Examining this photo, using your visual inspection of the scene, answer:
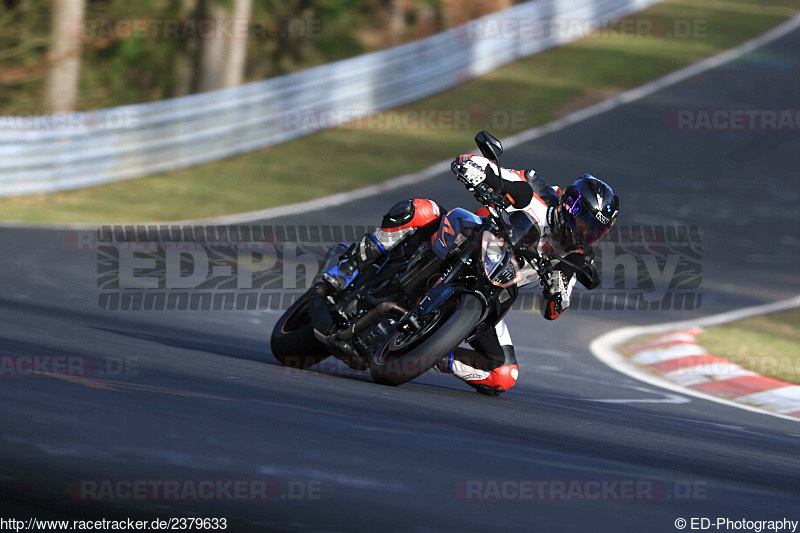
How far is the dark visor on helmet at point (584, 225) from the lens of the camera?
5.99 metres

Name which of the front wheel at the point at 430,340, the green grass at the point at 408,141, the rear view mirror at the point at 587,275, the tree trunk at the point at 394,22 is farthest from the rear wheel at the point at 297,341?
the tree trunk at the point at 394,22

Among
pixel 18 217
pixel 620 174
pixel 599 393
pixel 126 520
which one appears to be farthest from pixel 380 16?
pixel 126 520

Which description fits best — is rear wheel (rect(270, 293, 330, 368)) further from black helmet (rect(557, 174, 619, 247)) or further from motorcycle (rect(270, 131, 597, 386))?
black helmet (rect(557, 174, 619, 247))

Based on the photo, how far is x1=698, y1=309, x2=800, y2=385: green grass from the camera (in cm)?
957

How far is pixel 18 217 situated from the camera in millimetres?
13180

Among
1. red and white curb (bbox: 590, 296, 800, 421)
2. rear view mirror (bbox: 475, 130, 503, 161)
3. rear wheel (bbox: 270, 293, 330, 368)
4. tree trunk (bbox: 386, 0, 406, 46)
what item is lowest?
red and white curb (bbox: 590, 296, 800, 421)

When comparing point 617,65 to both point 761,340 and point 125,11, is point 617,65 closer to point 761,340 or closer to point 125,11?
point 125,11

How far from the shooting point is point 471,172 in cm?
605

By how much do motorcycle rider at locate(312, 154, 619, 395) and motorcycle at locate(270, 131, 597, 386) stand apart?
61mm

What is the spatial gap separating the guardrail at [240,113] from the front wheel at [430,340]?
33.3 ft

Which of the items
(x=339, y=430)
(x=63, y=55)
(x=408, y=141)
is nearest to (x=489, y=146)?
(x=339, y=430)

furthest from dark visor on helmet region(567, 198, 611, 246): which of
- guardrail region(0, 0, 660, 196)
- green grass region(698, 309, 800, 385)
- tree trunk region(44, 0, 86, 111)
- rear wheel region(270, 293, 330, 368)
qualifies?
tree trunk region(44, 0, 86, 111)

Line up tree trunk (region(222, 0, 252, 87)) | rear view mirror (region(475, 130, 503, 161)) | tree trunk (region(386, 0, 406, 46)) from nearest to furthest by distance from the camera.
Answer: rear view mirror (region(475, 130, 503, 161))
tree trunk (region(222, 0, 252, 87))
tree trunk (region(386, 0, 406, 46))

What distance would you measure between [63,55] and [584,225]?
583 inches
